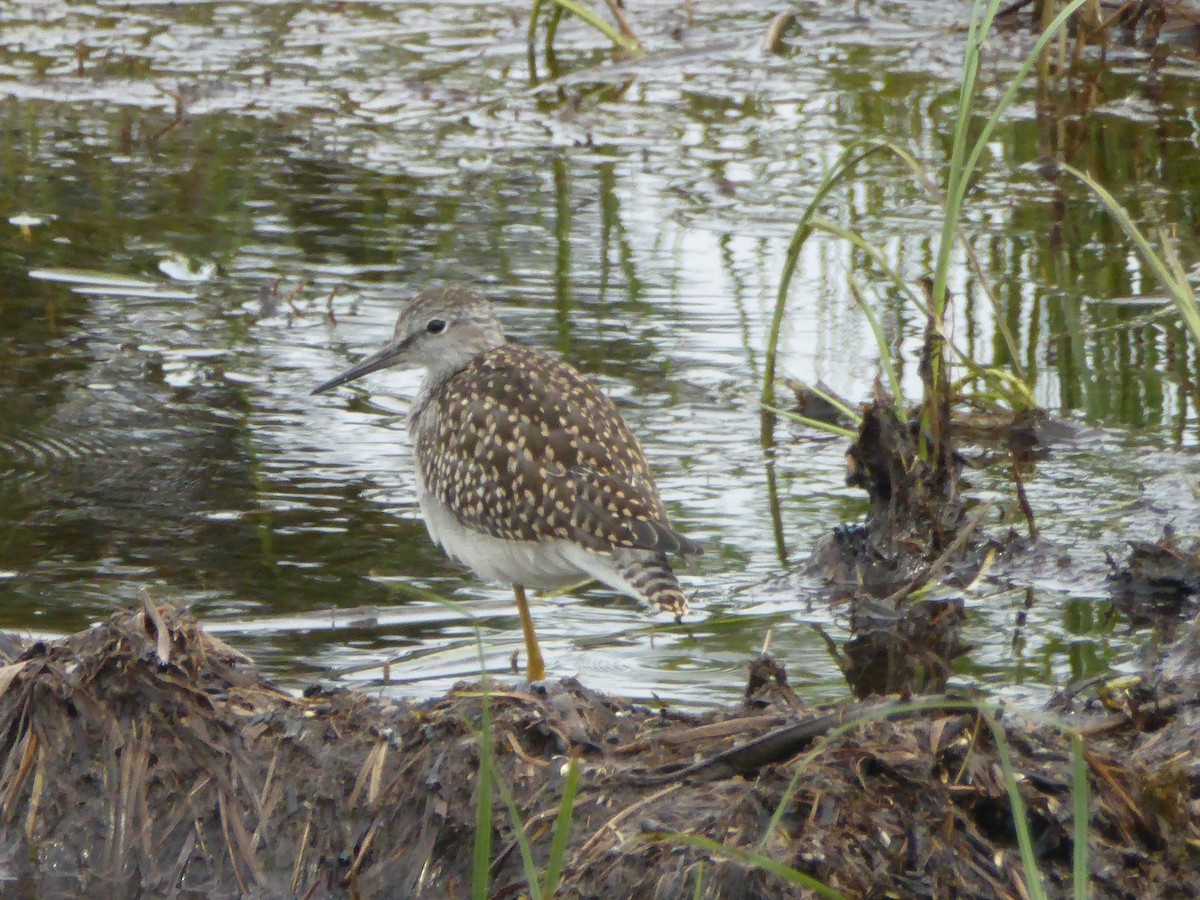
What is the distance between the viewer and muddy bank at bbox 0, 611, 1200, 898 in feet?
12.0

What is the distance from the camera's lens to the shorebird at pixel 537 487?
5.00 metres

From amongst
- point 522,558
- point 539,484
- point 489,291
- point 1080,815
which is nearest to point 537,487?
point 539,484

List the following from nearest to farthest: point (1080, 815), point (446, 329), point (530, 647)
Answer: point (1080, 815)
point (530, 647)
point (446, 329)

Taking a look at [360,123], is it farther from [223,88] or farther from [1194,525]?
[1194,525]

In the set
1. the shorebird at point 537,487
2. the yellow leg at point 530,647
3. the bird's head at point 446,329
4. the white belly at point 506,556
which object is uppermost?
the bird's head at point 446,329

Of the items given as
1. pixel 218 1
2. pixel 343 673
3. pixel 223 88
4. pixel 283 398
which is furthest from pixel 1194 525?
pixel 218 1

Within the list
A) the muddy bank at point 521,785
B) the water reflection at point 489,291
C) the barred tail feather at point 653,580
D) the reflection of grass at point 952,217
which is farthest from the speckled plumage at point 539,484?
the reflection of grass at point 952,217

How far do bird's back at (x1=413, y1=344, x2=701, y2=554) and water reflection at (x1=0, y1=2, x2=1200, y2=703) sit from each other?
368mm

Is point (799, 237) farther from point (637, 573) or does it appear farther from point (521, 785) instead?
point (521, 785)

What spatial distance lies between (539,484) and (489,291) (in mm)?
3020

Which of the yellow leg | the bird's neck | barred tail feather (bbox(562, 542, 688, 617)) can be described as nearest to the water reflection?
the yellow leg

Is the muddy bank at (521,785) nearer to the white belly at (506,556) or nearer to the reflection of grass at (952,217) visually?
the white belly at (506,556)

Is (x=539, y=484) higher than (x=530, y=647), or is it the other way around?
(x=539, y=484)

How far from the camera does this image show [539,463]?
522cm
